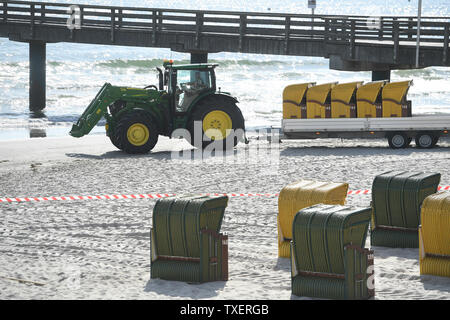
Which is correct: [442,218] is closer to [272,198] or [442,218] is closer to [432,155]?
[272,198]

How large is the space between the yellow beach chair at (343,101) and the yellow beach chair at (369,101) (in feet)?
0.52

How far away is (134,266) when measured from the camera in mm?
9953

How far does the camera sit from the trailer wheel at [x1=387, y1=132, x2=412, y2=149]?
21.0m

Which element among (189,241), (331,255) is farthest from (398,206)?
(189,241)

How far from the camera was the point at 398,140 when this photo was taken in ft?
69.1

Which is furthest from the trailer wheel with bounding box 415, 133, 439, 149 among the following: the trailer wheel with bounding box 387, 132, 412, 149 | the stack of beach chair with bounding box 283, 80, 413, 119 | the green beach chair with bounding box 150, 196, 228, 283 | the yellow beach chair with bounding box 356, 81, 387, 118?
the green beach chair with bounding box 150, 196, 228, 283

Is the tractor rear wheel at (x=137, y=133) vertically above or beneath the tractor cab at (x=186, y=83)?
beneath

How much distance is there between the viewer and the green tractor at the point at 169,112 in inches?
810

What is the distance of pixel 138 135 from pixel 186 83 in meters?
1.80

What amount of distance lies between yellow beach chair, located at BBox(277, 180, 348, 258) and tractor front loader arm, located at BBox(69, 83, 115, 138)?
425 inches

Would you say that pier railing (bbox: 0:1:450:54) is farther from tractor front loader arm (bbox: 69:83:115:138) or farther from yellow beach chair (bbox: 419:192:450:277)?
yellow beach chair (bbox: 419:192:450:277)

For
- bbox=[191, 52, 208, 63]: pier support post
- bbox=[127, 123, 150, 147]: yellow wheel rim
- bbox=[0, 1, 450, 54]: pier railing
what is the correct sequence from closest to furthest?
1. bbox=[127, 123, 150, 147]: yellow wheel rim
2. bbox=[0, 1, 450, 54]: pier railing
3. bbox=[191, 52, 208, 63]: pier support post

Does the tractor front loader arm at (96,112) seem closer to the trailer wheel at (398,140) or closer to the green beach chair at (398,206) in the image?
the trailer wheel at (398,140)

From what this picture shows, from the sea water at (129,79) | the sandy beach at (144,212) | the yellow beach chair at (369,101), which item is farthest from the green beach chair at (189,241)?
the sea water at (129,79)
